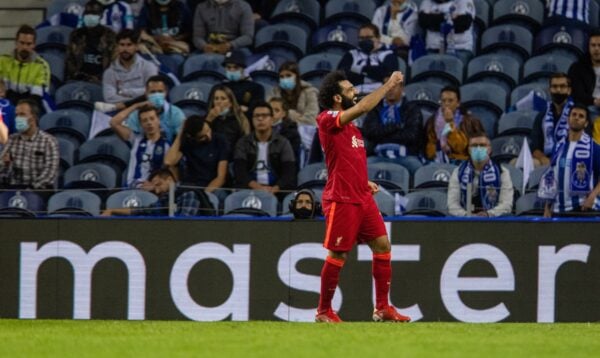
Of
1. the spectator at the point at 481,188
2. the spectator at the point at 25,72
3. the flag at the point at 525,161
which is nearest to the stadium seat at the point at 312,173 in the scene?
the spectator at the point at 481,188

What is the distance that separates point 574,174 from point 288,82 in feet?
13.4

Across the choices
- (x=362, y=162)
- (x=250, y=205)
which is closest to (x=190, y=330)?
(x=362, y=162)

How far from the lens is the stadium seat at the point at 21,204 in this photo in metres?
13.9

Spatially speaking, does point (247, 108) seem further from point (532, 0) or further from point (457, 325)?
point (457, 325)

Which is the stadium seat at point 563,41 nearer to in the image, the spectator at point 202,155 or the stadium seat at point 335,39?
the stadium seat at point 335,39

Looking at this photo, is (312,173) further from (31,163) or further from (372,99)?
(372,99)

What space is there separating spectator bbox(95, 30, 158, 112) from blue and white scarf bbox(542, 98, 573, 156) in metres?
5.38

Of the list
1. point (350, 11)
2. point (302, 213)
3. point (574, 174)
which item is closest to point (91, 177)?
point (302, 213)

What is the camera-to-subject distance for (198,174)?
14945mm

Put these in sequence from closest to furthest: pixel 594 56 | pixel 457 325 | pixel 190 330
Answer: pixel 190 330, pixel 457 325, pixel 594 56

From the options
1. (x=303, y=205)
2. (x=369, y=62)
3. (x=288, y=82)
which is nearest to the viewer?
(x=303, y=205)

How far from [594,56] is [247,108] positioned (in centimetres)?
426

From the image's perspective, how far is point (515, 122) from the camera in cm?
1598

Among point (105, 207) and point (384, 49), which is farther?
point (384, 49)
